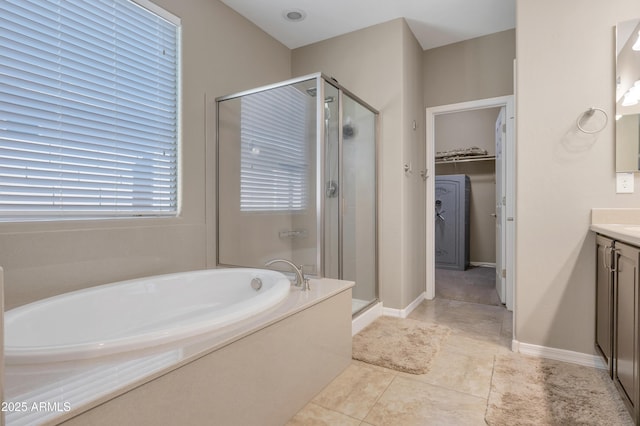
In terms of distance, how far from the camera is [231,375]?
1.25 meters

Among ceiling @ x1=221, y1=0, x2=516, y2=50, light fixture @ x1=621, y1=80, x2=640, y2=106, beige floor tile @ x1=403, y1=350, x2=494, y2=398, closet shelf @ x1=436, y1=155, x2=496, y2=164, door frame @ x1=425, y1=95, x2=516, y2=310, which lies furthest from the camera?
closet shelf @ x1=436, y1=155, x2=496, y2=164

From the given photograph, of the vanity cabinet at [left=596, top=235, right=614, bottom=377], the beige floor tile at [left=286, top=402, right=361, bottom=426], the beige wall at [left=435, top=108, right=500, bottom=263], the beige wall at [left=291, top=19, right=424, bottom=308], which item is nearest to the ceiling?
the beige wall at [left=291, top=19, right=424, bottom=308]

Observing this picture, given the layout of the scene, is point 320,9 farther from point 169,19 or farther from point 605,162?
point 605,162

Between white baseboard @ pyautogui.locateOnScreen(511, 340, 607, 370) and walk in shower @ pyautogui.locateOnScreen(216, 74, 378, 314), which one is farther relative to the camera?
walk in shower @ pyautogui.locateOnScreen(216, 74, 378, 314)

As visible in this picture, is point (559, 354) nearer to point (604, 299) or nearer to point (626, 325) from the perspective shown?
point (604, 299)

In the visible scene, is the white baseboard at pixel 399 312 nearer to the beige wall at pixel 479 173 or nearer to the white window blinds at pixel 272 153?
the white window blinds at pixel 272 153

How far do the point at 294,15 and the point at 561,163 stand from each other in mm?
2413

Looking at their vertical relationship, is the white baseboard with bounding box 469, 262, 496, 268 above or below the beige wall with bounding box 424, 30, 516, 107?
below

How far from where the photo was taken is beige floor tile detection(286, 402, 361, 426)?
5.12 ft

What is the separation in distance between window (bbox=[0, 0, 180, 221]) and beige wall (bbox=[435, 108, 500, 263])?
15.7 ft

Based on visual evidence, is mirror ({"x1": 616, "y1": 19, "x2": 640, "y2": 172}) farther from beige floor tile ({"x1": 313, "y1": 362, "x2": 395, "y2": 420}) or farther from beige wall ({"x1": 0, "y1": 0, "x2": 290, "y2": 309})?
beige wall ({"x1": 0, "y1": 0, "x2": 290, "y2": 309})

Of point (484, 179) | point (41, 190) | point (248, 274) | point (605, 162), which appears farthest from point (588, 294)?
point (484, 179)

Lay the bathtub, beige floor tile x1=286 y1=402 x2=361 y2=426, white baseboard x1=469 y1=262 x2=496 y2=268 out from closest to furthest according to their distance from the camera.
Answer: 1. the bathtub
2. beige floor tile x1=286 y1=402 x2=361 y2=426
3. white baseboard x1=469 y1=262 x2=496 y2=268

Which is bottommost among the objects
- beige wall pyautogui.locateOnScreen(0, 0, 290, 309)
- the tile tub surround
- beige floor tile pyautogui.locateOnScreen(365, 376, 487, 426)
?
beige floor tile pyautogui.locateOnScreen(365, 376, 487, 426)
